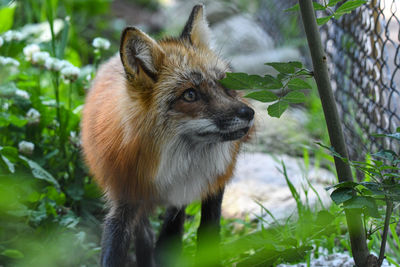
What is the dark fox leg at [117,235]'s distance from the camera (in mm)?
3215

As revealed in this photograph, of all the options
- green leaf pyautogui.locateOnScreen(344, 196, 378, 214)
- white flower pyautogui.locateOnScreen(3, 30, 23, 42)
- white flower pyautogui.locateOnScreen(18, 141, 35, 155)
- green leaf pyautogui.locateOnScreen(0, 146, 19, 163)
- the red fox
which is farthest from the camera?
white flower pyautogui.locateOnScreen(3, 30, 23, 42)

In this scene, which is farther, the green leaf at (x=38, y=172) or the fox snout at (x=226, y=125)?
the green leaf at (x=38, y=172)

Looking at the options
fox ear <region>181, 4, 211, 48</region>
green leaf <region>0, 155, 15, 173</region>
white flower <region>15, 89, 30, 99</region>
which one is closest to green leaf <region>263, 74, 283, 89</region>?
fox ear <region>181, 4, 211, 48</region>

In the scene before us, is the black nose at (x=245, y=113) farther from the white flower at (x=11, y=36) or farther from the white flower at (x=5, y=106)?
the white flower at (x=11, y=36)

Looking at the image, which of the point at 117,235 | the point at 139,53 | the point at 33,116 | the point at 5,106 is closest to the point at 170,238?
Answer: the point at 117,235

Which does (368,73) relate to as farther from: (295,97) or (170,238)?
(170,238)

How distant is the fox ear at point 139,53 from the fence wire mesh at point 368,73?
5.31ft

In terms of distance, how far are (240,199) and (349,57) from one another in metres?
1.76

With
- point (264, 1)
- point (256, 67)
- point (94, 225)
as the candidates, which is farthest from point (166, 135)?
point (264, 1)

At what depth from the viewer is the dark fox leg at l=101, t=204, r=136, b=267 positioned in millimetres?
3215

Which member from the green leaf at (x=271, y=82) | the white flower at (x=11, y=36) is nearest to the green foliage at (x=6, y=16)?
the white flower at (x=11, y=36)

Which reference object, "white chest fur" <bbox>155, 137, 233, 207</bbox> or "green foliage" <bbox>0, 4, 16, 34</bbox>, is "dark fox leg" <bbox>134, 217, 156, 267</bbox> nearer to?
"white chest fur" <bbox>155, 137, 233, 207</bbox>

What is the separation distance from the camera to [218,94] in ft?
9.79

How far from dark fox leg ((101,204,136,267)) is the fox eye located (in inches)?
34.2
